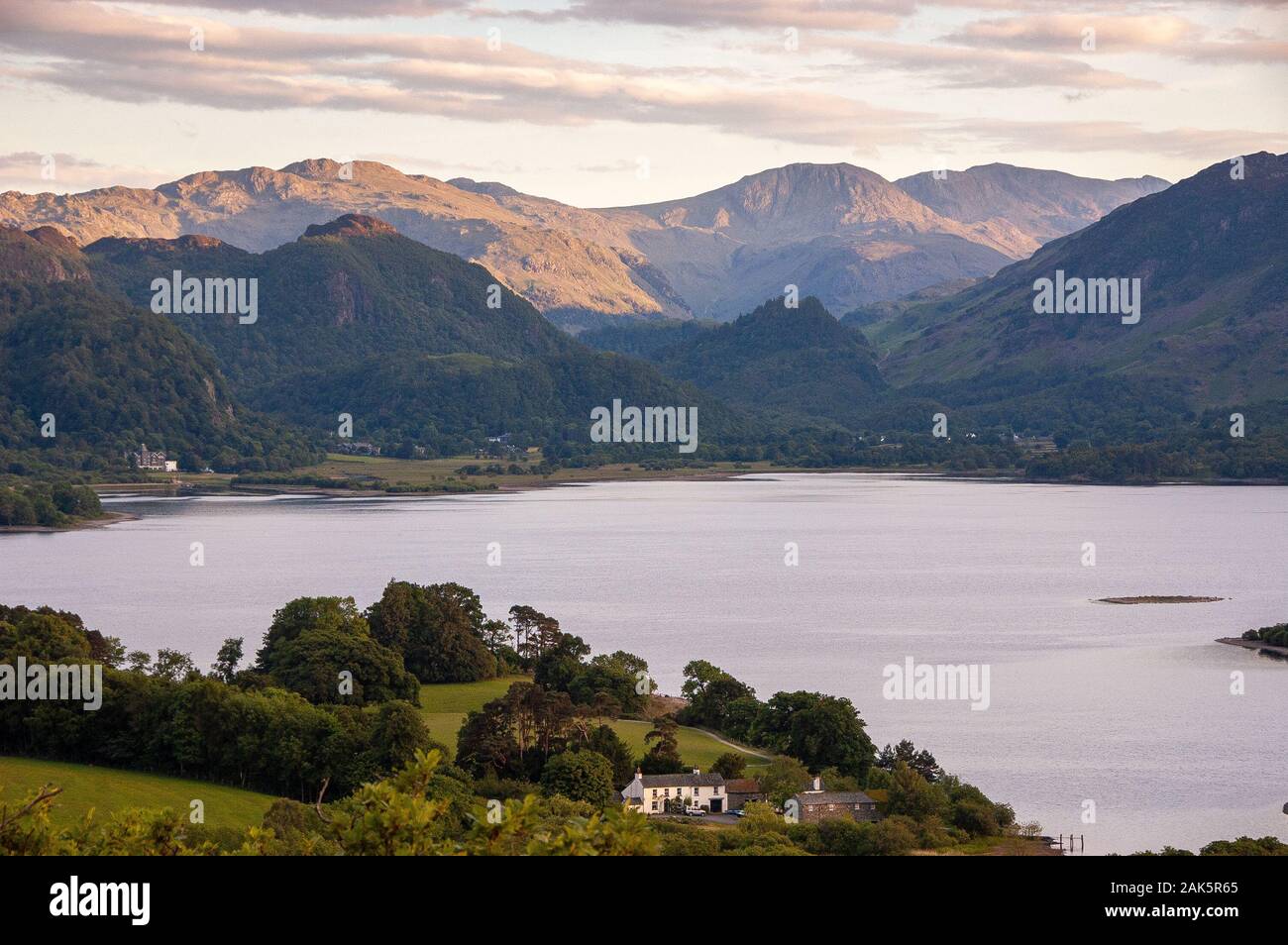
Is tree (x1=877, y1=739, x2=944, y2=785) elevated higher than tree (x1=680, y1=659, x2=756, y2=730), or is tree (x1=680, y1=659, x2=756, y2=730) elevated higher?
tree (x1=680, y1=659, x2=756, y2=730)

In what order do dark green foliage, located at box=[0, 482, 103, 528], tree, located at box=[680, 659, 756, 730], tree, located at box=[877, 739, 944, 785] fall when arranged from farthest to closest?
dark green foliage, located at box=[0, 482, 103, 528] < tree, located at box=[680, 659, 756, 730] < tree, located at box=[877, 739, 944, 785]

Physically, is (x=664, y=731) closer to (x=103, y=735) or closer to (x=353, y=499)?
(x=103, y=735)

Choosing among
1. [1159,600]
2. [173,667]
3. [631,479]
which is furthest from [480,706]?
[631,479]

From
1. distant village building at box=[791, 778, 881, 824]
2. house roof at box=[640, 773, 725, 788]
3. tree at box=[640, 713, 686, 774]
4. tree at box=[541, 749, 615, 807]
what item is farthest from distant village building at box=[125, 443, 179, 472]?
distant village building at box=[791, 778, 881, 824]

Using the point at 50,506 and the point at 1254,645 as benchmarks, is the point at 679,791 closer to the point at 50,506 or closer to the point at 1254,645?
the point at 1254,645

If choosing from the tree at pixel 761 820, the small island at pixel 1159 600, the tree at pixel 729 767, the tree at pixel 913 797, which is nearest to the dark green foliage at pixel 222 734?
the tree at pixel 729 767

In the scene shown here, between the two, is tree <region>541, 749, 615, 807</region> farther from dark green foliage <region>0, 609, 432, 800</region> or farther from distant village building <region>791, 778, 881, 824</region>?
distant village building <region>791, 778, 881, 824</region>

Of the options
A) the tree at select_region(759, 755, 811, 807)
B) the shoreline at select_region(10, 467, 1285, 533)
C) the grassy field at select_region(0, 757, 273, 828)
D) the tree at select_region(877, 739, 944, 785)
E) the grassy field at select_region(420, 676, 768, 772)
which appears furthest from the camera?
the shoreline at select_region(10, 467, 1285, 533)
